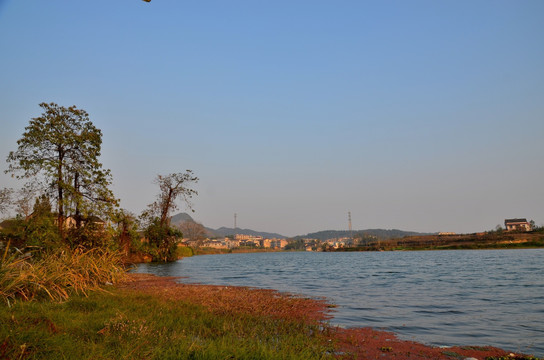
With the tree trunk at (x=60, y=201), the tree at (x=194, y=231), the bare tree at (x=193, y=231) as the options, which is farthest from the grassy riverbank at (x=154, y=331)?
the bare tree at (x=193, y=231)

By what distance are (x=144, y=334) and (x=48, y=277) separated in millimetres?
6012

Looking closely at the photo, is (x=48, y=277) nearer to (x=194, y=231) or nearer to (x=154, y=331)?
(x=154, y=331)

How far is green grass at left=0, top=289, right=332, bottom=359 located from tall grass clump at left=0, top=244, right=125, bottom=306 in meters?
0.83

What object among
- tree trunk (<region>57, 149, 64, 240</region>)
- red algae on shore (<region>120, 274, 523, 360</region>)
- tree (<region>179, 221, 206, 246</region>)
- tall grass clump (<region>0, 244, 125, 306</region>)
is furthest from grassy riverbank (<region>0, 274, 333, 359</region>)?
tree (<region>179, 221, 206, 246</region>)

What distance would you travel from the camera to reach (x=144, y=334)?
22.3 feet

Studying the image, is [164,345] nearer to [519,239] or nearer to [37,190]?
[37,190]

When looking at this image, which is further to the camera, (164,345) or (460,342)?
(460,342)

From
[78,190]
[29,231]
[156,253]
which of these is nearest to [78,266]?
[29,231]

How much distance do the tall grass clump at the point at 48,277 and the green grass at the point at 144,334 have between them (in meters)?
0.83

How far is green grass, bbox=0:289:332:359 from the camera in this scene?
5480 millimetres

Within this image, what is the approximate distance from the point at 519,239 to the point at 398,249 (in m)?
36.0

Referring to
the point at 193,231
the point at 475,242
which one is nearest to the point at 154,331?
the point at 475,242

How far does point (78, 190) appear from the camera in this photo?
25.5 meters

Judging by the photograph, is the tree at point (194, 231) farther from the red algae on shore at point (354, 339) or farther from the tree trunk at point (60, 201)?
the red algae on shore at point (354, 339)
